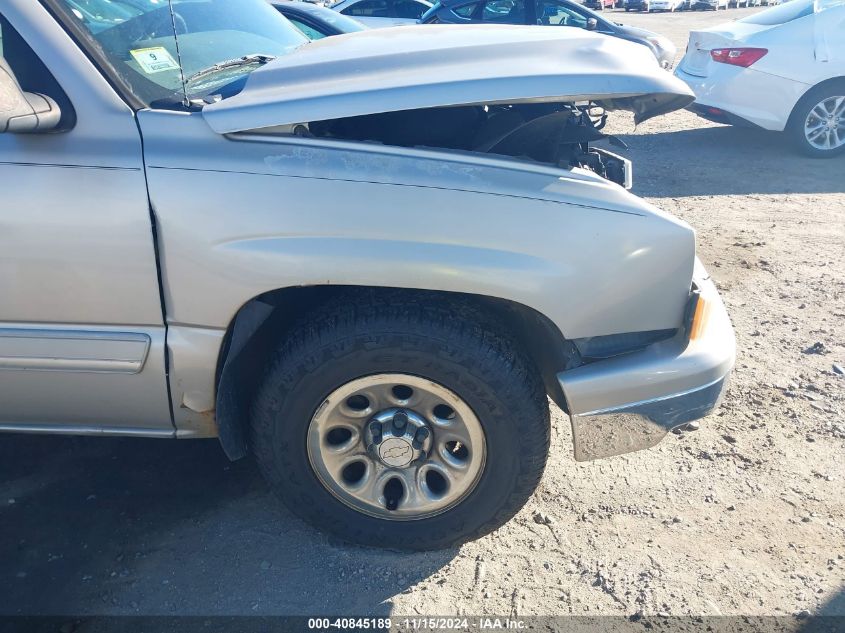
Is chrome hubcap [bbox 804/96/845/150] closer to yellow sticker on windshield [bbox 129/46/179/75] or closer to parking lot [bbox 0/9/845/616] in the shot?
parking lot [bbox 0/9/845/616]

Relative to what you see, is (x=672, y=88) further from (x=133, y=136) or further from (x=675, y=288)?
(x=133, y=136)

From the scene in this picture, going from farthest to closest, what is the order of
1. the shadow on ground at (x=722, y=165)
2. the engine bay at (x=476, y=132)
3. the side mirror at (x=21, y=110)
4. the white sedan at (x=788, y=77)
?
the white sedan at (x=788, y=77) → the shadow on ground at (x=722, y=165) → the engine bay at (x=476, y=132) → the side mirror at (x=21, y=110)

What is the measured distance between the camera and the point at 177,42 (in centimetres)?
263

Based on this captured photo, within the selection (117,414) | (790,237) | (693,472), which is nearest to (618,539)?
(693,472)

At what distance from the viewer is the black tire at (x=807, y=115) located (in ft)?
23.9

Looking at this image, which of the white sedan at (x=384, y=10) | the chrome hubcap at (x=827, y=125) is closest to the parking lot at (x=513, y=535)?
the chrome hubcap at (x=827, y=125)

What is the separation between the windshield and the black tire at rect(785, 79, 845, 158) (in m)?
6.11

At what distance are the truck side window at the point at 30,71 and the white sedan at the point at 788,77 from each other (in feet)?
23.1

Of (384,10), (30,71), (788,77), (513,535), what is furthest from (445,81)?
(384,10)

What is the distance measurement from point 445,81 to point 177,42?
1.09m

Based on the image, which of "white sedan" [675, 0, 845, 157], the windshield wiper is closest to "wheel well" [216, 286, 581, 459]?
the windshield wiper

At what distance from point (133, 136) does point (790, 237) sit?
16.6 feet

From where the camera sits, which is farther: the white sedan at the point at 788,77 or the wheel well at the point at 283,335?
the white sedan at the point at 788,77

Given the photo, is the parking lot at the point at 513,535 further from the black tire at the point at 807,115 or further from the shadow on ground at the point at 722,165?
the black tire at the point at 807,115
